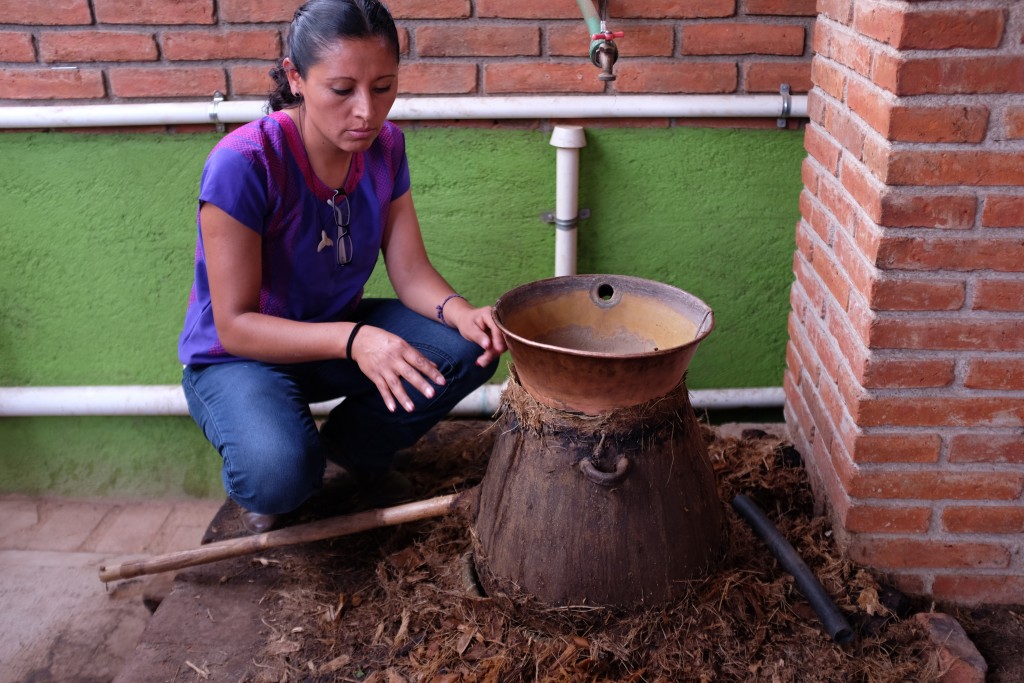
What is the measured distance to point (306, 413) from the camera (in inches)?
97.4

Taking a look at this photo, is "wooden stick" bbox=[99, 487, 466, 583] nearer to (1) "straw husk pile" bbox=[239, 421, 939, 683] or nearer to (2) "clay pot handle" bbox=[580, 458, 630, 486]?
(1) "straw husk pile" bbox=[239, 421, 939, 683]

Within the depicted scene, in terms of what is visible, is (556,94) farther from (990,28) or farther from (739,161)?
(990,28)

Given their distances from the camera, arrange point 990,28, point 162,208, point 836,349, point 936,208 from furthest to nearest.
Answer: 1. point 162,208
2. point 836,349
3. point 936,208
4. point 990,28

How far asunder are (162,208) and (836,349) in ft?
7.40

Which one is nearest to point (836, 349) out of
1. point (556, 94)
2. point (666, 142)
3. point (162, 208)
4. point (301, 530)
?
point (666, 142)

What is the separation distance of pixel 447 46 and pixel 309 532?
1568 millimetres

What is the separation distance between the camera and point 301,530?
249cm

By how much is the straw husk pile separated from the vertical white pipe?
989 mm

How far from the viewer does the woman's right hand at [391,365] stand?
213 centimetres

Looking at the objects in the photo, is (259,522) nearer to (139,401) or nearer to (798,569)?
(139,401)

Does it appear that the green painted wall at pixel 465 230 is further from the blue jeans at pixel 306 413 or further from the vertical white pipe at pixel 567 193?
the blue jeans at pixel 306 413

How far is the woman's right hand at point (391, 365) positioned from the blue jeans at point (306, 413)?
1.06 ft

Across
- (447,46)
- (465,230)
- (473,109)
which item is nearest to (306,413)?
(465,230)

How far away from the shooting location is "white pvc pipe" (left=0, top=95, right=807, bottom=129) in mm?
2924
